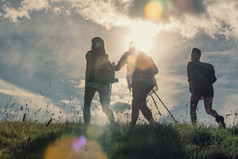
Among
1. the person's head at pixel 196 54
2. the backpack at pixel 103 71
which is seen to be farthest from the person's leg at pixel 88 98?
the person's head at pixel 196 54

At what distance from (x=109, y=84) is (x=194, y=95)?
8.98 ft

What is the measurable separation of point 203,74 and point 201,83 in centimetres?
29

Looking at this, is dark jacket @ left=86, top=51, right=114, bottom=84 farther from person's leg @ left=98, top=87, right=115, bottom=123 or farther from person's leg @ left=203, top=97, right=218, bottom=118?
person's leg @ left=203, top=97, right=218, bottom=118

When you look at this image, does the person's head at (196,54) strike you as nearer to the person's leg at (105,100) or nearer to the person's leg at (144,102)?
the person's leg at (144,102)

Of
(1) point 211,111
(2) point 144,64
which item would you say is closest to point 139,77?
(2) point 144,64

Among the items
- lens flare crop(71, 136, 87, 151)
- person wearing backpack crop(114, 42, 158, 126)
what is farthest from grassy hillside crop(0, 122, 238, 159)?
person wearing backpack crop(114, 42, 158, 126)

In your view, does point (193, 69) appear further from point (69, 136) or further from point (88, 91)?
point (69, 136)

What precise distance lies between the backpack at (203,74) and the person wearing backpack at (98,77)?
2663mm

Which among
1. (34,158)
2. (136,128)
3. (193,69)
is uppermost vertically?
(193,69)

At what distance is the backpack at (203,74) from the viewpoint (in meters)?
7.41

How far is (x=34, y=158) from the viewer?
3941mm

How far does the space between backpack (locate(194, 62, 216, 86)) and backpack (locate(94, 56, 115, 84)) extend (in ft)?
8.89

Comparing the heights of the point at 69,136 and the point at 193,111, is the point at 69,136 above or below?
below

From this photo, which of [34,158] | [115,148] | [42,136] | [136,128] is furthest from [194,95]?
[34,158]
